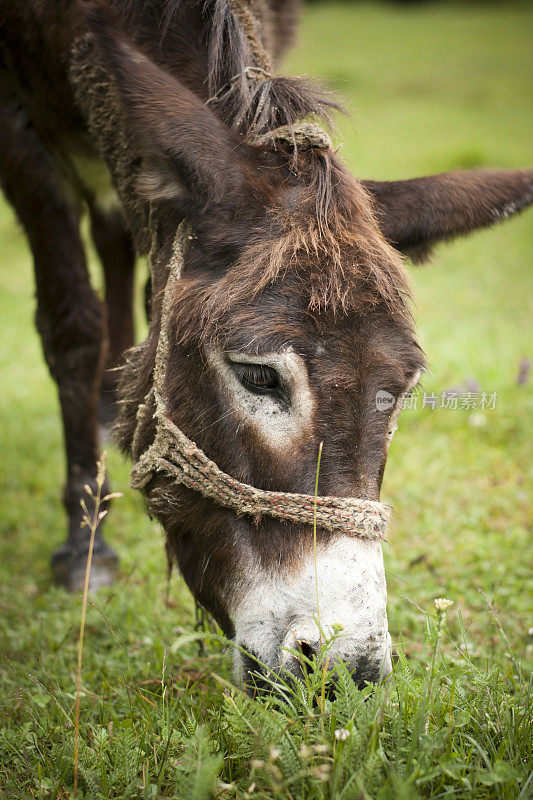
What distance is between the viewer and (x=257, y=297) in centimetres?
161

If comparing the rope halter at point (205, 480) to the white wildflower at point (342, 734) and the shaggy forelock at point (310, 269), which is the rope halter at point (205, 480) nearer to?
the shaggy forelock at point (310, 269)

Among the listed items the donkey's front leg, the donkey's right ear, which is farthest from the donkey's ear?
the donkey's front leg

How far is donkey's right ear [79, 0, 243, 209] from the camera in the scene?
170cm

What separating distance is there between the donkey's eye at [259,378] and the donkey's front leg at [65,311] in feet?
4.87

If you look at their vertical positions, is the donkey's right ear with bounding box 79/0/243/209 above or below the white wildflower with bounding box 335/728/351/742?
above

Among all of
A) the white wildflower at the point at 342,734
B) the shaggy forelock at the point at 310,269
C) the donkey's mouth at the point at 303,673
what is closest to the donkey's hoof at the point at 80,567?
the donkey's mouth at the point at 303,673

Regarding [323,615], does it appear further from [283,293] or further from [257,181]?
[257,181]

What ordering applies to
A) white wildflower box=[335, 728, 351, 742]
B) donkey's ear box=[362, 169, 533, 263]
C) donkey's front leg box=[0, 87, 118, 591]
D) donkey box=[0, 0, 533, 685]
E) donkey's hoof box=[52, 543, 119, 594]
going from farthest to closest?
donkey's hoof box=[52, 543, 119, 594], donkey's front leg box=[0, 87, 118, 591], donkey's ear box=[362, 169, 533, 263], donkey box=[0, 0, 533, 685], white wildflower box=[335, 728, 351, 742]

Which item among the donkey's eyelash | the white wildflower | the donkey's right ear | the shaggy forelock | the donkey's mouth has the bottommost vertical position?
the donkey's mouth

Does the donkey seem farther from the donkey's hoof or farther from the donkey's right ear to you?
the donkey's hoof

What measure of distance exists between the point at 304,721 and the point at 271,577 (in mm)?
344

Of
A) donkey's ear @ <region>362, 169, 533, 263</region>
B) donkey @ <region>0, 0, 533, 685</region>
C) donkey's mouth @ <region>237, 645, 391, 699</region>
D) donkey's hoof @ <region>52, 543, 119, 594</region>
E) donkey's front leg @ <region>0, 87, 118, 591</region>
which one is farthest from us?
donkey's hoof @ <region>52, 543, 119, 594</region>

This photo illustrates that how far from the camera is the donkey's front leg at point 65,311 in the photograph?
8.71 feet

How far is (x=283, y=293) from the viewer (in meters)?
1.60
